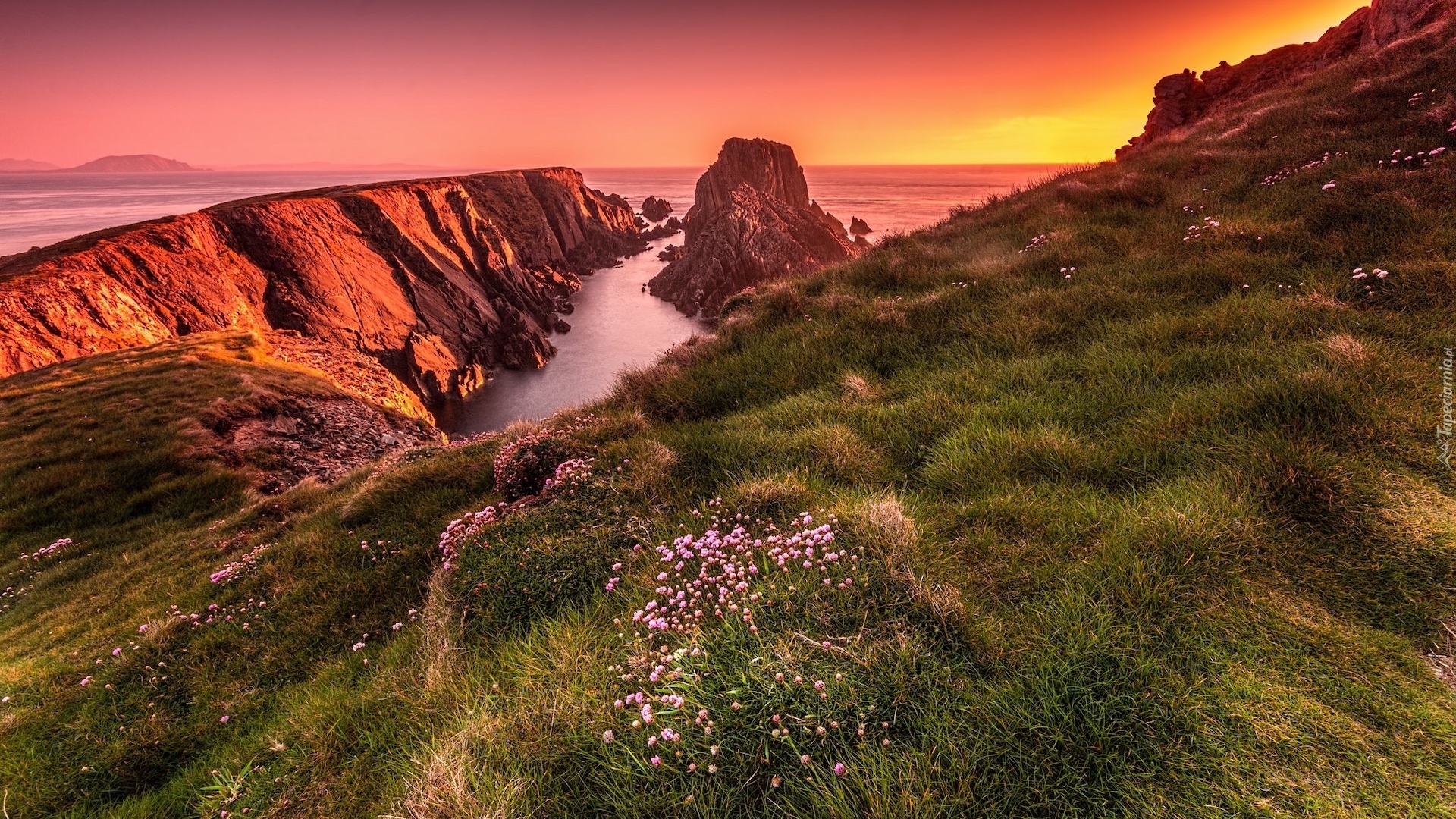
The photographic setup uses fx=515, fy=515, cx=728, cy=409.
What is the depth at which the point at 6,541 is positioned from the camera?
14.6 metres

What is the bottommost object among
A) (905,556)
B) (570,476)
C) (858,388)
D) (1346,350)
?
(570,476)

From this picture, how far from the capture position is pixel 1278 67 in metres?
24.5

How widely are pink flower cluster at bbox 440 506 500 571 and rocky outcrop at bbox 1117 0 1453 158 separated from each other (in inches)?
861

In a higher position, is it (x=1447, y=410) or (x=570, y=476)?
(x=1447, y=410)

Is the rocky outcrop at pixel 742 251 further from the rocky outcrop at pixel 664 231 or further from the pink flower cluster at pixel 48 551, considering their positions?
the pink flower cluster at pixel 48 551

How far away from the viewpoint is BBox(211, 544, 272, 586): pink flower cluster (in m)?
7.65

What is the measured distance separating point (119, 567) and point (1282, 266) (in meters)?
22.1

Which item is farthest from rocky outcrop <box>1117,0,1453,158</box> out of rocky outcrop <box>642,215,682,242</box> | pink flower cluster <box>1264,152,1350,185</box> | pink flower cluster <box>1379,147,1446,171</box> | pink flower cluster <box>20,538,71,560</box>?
rocky outcrop <box>642,215,682,242</box>

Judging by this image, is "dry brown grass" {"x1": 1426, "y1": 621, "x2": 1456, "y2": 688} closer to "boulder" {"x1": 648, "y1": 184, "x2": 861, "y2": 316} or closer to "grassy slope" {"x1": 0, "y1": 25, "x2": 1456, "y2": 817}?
"grassy slope" {"x1": 0, "y1": 25, "x2": 1456, "y2": 817}

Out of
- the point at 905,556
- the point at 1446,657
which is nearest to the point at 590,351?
the point at 905,556

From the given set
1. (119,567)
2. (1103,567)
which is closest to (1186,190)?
(1103,567)

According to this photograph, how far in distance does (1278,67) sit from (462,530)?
38.8 metres

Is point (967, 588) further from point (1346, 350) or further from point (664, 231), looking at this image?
point (664, 231)

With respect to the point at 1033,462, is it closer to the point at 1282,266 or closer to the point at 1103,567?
the point at 1103,567
